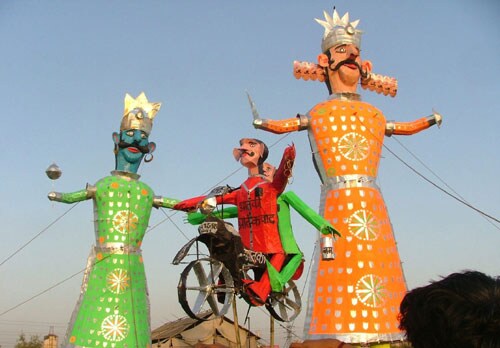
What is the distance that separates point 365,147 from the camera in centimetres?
754

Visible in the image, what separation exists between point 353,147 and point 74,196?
3936 mm

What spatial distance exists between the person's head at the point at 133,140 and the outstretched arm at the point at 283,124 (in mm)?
1975

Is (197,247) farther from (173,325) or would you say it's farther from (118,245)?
(173,325)

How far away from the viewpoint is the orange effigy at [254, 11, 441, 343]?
6.75 metres

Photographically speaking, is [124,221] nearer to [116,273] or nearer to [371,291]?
[116,273]

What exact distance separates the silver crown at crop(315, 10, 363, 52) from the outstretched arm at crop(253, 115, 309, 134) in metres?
1.13

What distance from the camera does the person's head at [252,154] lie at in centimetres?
712

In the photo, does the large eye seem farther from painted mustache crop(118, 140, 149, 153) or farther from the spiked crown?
painted mustache crop(118, 140, 149, 153)

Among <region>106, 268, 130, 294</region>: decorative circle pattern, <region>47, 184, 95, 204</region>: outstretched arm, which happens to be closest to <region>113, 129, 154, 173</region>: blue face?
<region>47, 184, 95, 204</region>: outstretched arm

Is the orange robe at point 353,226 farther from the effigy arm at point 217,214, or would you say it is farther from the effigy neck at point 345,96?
the effigy arm at point 217,214

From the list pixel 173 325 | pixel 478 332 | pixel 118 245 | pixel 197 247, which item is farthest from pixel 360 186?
pixel 173 325

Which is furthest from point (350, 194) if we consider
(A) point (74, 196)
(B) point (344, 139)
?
(A) point (74, 196)

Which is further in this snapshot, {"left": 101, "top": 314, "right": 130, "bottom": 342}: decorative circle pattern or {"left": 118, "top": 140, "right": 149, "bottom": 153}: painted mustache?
{"left": 118, "top": 140, "right": 149, "bottom": 153}: painted mustache

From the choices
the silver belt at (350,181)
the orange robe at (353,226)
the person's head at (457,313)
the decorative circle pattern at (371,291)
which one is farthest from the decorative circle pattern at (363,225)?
the person's head at (457,313)
